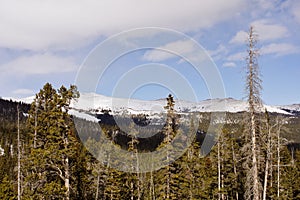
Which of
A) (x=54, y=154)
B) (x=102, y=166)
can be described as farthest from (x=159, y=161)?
(x=54, y=154)

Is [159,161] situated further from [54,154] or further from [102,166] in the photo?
[54,154]

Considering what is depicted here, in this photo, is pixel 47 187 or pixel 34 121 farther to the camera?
pixel 34 121

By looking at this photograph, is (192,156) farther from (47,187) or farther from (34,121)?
(47,187)

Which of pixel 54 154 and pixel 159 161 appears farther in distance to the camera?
pixel 159 161

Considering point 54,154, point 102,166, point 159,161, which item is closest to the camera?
point 54,154

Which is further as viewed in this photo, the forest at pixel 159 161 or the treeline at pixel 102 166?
the treeline at pixel 102 166

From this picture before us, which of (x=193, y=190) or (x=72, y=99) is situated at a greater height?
(x=72, y=99)

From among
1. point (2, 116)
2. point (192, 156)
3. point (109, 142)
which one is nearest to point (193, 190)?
point (192, 156)

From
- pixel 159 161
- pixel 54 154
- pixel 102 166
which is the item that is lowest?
pixel 102 166

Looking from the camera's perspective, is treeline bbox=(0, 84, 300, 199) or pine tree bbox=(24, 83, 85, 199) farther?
treeline bbox=(0, 84, 300, 199)

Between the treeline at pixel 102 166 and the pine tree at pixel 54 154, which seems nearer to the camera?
the pine tree at pixel 54 154

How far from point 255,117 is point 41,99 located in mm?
17920

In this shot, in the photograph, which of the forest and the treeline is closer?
the forest

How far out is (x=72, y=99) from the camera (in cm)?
2817
